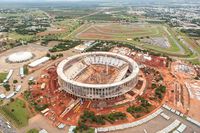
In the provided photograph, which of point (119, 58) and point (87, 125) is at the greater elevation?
point (119, 58)

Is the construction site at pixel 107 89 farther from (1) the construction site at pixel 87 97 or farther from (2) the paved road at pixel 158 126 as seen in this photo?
(2) the paved road at pixel 158 126

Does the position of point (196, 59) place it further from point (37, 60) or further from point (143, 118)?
point (37, 60)

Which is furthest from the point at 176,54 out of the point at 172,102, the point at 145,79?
the point at 172,102

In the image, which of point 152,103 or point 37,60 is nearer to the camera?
point 152,103

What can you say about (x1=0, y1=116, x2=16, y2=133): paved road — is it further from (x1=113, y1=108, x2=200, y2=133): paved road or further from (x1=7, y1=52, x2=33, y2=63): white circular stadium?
(x1=7, y1=52, x2=33, y2=63): white circular stadium

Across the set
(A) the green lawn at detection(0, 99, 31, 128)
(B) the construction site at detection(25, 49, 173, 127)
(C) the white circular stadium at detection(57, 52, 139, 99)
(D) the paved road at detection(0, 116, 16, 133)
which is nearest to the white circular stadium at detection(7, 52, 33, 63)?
(B) the construction site at detection(25, 49, 173, 127)

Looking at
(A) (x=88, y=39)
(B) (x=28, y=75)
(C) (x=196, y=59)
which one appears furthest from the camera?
(A) (x=88, y=39)

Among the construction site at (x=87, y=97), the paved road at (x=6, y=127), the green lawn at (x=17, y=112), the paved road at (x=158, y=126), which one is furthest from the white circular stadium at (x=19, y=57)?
the paved road at (x=158, y=126)
